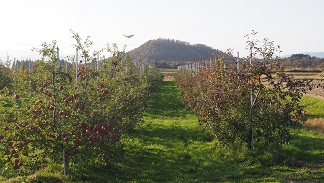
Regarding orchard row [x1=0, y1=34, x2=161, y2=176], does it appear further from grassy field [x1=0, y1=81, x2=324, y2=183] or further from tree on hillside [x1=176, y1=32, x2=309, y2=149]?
tree on hillside [x1=176, y1=32, x2=309, y2=149]

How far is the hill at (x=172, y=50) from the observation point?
5833 inches

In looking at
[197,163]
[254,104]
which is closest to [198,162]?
[197,163]

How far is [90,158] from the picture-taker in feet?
25.5

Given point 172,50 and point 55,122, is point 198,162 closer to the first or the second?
point 55,122

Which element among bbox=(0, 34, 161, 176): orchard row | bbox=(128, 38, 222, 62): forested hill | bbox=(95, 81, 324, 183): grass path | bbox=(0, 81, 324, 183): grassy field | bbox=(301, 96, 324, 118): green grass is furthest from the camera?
bbox=(128, 38, 222, 62): forested hill

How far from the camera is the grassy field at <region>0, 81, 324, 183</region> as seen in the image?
315 inches

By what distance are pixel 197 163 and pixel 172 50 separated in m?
150

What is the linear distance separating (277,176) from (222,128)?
2.43m

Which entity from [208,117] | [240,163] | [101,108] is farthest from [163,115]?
[101,108]

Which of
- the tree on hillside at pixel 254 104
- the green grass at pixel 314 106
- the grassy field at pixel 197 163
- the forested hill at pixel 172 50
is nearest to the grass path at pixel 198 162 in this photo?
the grassy field at pixel 197 163

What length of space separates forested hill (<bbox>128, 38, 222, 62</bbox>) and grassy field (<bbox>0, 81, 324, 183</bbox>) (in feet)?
431

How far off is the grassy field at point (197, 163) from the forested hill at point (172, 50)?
5173 inches

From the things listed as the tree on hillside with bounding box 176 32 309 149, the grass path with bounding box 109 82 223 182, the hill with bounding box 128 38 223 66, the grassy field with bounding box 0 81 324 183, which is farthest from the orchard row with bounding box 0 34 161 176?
the hill with bounding box 128 38 223 66

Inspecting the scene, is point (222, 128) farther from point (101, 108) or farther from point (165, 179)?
point (101, 108)
